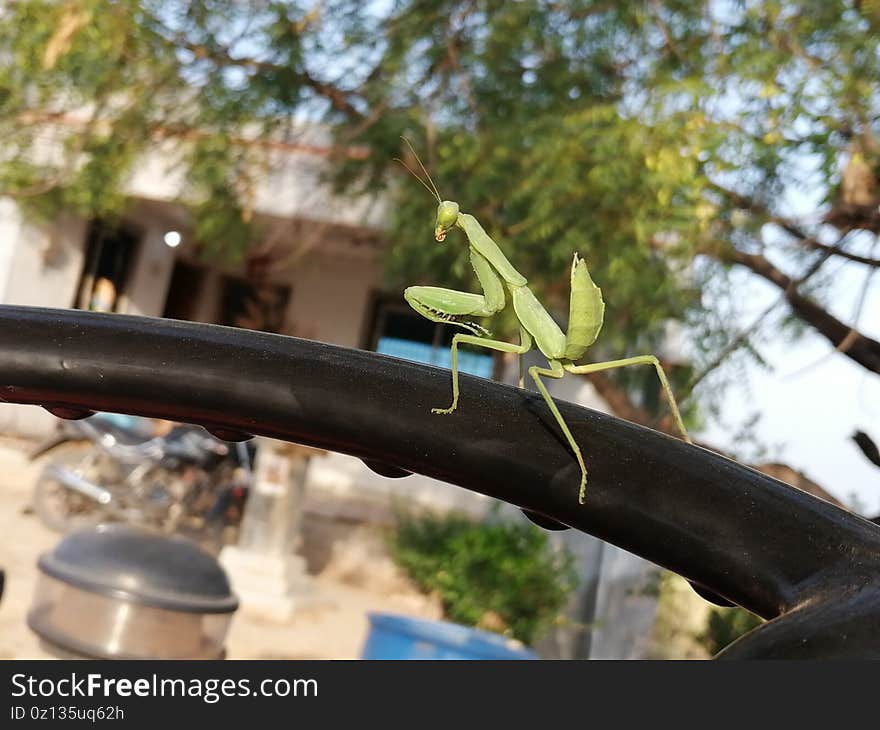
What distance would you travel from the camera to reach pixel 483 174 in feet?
12.5

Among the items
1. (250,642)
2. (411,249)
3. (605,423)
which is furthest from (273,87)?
(605,423)

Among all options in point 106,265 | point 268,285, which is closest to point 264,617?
point 268,285

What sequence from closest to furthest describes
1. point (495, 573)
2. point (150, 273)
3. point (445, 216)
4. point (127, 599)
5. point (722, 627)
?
1. point (445, 216)
2. point (127, 599)
3. point (722, 627)
4. point (495, 573)
5. point (150, 273)

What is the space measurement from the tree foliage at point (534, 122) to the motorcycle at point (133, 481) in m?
2.28

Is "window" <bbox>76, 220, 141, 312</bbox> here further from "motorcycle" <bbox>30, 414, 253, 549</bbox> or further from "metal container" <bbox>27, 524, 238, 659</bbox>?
"metal container" <bbox>27, 524, 238, 659</bbox>

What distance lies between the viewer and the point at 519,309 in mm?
909

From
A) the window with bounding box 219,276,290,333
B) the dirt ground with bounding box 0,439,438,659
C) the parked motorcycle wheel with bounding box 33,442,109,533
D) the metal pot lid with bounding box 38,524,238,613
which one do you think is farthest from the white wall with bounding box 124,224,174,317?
the metal pot lid with bounding box 38,524,238,613

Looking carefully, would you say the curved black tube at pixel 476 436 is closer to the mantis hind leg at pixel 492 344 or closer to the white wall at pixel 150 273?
the mantis hind leg at pixel 492 344

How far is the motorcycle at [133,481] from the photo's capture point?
23.3 feet

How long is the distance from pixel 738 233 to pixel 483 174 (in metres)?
1.11

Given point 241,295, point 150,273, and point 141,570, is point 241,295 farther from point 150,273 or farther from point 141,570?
point 141,570

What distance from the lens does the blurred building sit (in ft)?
28.2

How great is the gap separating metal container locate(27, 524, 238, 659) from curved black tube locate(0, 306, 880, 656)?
2.69m

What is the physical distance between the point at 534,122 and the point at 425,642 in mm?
2035
